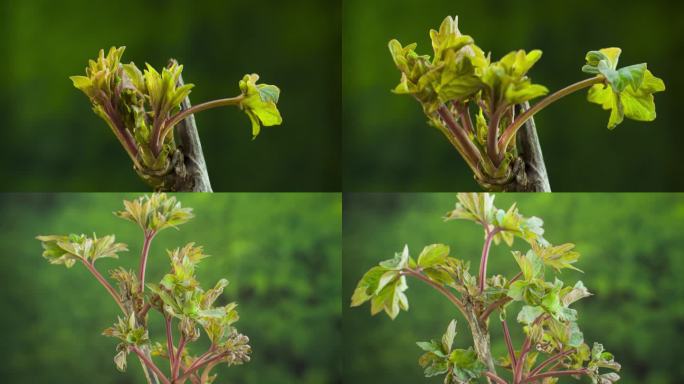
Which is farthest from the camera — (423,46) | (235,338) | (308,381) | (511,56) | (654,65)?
(308,381)

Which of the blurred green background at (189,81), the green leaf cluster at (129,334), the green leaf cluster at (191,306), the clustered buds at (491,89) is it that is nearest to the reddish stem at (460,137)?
the clustered buds at (491,89)

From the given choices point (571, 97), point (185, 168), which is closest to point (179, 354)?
point (185, 168)

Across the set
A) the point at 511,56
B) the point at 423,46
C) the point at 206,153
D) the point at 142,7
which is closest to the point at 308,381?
the point at 206,153

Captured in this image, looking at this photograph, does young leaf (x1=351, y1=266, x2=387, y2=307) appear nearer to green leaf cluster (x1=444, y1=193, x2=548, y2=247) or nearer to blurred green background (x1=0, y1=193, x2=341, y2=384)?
green leaf cluster (x1=444, y1=193, x2=548, y2=247)

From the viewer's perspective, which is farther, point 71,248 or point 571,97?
point 571,97

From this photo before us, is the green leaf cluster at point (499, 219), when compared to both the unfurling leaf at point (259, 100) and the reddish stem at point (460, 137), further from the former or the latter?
the unfurling leaf at point (259, 100)

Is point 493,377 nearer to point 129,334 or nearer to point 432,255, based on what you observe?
point 432,255

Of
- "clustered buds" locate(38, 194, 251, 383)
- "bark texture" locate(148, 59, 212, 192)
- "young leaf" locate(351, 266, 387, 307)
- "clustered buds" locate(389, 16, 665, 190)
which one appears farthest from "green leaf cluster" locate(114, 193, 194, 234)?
"clustered buds" locate(389, 16, 665, 190)

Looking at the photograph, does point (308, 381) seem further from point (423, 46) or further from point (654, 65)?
point (654, 65)
